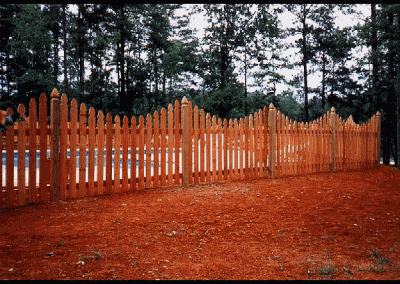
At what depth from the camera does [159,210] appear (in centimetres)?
452

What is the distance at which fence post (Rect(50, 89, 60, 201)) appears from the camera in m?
4.88

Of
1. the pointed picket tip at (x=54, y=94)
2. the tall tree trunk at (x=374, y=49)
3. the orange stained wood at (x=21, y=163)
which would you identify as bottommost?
the orange stained wood at (x=21, y=163)

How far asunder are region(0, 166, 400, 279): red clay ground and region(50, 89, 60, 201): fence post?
0.35m

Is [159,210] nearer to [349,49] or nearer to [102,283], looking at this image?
[102,283]

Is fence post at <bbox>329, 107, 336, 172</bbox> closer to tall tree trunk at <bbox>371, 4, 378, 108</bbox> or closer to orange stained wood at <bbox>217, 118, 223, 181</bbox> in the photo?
tall tree trunk at <bbox>371, 4, 378, 108</bbox>

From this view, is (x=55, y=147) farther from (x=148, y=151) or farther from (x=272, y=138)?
(x=272, y=138)

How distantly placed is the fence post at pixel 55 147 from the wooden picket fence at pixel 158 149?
0.05 ft

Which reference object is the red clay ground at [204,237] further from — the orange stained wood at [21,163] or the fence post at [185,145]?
the fence post at [185,145]

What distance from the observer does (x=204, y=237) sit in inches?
137

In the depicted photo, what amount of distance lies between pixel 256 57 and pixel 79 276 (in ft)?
75.0

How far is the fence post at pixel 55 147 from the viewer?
4.88 metres

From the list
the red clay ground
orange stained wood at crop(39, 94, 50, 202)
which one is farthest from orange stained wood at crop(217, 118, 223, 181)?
orange stained wood at crop(39, 94, 50, 202)

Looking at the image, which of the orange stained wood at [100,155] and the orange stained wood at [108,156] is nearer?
the orange stained wood at [100,155]

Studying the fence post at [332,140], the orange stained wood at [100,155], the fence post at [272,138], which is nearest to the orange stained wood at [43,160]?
the orange stained wood at [100,155]
